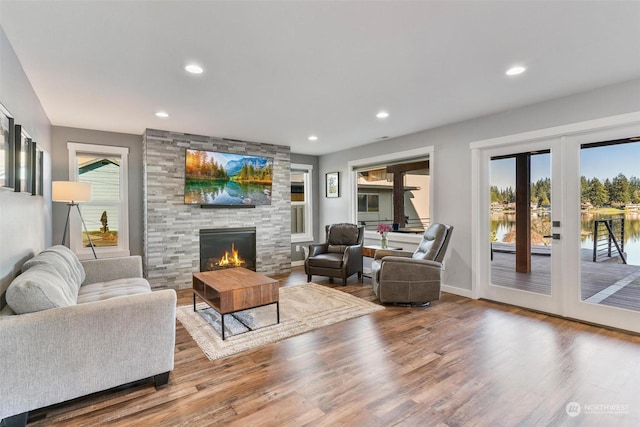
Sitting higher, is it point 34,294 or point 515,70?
point 515,70

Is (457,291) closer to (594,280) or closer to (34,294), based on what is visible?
(594,280)

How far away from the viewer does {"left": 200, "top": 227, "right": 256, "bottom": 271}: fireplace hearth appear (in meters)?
5.26

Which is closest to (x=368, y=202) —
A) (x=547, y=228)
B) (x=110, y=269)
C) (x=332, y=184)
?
(x=332, y=184)

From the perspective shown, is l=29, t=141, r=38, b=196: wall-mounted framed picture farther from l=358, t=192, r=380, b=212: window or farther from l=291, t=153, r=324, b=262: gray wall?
l=358, t=192, r=380, b=212: window

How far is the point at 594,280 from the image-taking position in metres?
3.35

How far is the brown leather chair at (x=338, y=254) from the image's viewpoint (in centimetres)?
498

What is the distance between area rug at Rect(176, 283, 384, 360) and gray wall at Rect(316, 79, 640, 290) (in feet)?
4.94

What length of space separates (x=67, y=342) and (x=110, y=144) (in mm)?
3842

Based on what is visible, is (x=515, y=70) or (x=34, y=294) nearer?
(x=34, y=294)

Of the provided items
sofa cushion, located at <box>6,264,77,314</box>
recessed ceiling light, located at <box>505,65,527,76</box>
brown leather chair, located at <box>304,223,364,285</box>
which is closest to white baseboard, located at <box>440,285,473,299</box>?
brown leather chair, located at <box>304,223,364,285</box>

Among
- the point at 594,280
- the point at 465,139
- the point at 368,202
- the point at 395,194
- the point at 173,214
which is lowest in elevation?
the point at 594,280

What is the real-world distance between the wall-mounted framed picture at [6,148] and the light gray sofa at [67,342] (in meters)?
0.65

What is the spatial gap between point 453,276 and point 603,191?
1965 millimetres

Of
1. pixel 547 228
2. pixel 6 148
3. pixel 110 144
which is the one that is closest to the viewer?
pixel 6 148
